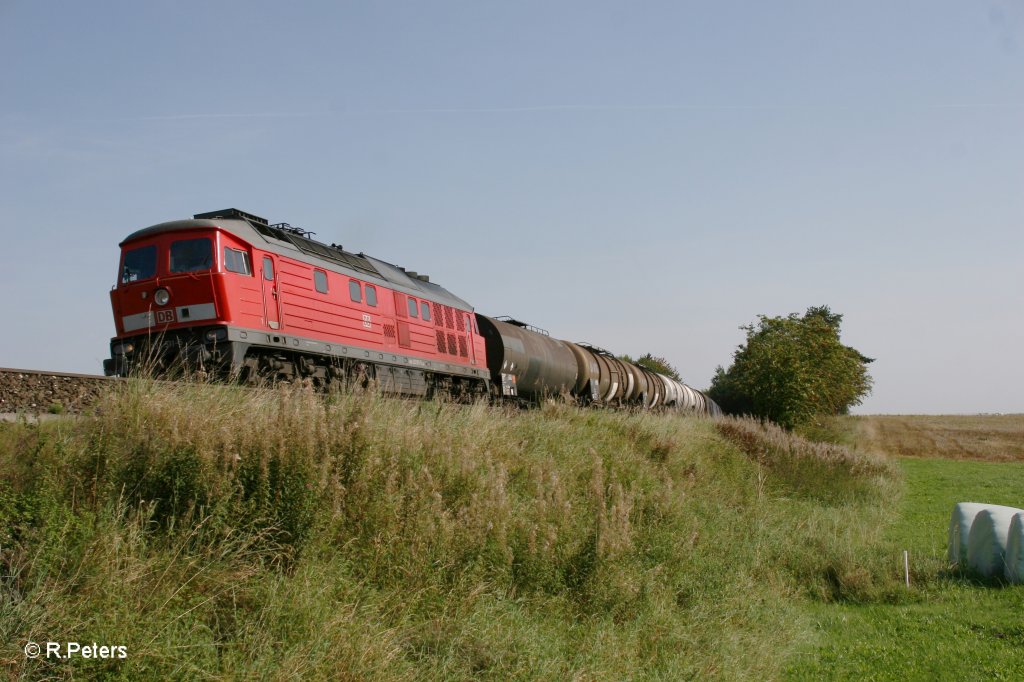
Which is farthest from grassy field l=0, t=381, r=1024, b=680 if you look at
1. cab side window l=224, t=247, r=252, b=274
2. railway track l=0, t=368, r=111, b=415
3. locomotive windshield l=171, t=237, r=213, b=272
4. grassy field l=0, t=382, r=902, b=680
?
locomotive windshield l=171, t=237, r=213, b=272

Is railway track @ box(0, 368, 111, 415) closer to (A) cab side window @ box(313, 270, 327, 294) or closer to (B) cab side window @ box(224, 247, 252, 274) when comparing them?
(B) cab side window @ box(224, 247, 252, 274)

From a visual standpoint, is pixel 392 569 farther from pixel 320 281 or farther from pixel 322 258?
pixel 322 258

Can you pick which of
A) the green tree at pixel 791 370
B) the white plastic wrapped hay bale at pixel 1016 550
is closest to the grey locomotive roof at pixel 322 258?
the white plastic wrapped hay bale at pixel 1016 550

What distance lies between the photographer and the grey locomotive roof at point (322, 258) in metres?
14.7

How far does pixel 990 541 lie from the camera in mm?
12500

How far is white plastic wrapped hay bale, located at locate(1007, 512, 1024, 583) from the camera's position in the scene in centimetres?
1191

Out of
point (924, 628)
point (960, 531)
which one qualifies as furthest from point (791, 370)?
point (924, 628)

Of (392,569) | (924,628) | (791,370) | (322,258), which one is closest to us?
(392,569)

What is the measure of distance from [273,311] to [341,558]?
8.87 meters

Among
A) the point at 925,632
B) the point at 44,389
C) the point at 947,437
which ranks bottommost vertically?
the point at 925,632

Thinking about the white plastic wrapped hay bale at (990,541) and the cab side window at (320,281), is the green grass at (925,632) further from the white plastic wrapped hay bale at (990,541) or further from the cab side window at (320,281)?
the cab side window at (320,281)

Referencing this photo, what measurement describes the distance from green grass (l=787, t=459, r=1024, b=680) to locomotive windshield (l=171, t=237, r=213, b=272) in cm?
1117

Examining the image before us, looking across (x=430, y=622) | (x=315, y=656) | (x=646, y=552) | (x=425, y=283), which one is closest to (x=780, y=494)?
(x=646, y=552)

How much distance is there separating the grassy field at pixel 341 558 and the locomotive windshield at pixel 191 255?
545 centimetres
